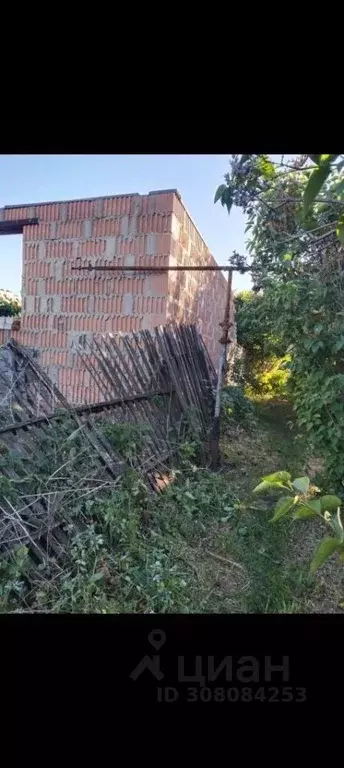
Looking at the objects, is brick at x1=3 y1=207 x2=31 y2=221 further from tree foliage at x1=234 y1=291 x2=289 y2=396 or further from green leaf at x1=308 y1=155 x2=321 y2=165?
green leaf at x1=308 y1=155 x2=321 y2=165

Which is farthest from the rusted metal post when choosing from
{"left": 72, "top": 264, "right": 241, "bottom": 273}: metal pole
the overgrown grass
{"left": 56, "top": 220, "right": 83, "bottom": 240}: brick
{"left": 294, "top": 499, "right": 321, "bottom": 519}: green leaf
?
{"left": 294, "top": 499, "right": 321, "bottom": 519}: green leaf

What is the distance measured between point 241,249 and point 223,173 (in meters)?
0.77

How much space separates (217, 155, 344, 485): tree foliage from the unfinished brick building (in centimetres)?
82

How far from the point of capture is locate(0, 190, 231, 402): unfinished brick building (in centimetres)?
255

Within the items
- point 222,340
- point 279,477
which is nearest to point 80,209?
point 222,340

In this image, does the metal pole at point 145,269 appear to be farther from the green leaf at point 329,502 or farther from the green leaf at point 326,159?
the green leaf at point 329,502

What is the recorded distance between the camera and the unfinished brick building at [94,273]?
2549 millimetres

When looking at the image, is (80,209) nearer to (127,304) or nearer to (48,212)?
(48,212)

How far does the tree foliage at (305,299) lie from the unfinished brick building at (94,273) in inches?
32.3

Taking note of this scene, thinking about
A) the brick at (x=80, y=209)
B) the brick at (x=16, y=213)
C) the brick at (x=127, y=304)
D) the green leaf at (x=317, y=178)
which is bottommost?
the brick at (x=127, y=304)
